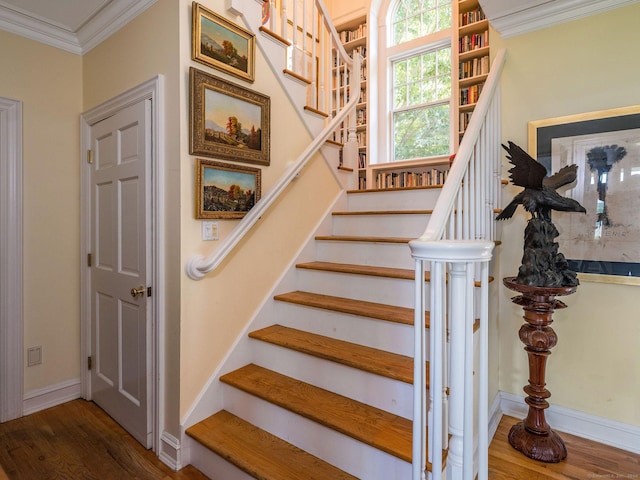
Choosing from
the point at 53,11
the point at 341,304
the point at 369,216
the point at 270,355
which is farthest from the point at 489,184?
the point at 53,11

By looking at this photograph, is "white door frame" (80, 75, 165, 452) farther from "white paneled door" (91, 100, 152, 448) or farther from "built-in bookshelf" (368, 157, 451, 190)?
"built-in bookshelf" (368, 157, 451, 190)

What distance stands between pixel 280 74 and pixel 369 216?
3.79ft

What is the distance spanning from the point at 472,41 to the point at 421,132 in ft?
3.48

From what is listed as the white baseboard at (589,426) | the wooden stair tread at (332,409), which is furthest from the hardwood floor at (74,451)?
the white baseboard at (589,426)

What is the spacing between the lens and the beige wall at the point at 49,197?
87.7 inches

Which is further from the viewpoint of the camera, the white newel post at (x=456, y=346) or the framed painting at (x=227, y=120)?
the framed painting at (x=227, y=120)

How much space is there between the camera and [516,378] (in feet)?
7.24

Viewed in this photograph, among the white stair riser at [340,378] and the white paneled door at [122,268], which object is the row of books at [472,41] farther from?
the white stair riser at [340,378]

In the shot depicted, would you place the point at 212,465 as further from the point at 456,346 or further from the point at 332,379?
the point at 456,346

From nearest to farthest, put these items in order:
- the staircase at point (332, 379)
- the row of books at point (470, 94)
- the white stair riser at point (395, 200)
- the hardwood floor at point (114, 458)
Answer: the staircase at point (332, 379)
the hardwood floor at point (114, 458)
the white stair riser at point (395, 200)
the row of books at point (470, 94)

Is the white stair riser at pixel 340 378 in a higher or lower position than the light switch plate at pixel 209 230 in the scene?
lower

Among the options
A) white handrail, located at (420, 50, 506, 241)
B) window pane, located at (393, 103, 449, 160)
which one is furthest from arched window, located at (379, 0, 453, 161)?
white handrail, located at (420, 50, 506, 241)

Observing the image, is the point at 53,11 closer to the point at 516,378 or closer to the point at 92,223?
the point at 92,223

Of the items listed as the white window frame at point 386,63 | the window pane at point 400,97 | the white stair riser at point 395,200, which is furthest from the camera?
the window pane at point 400,97
